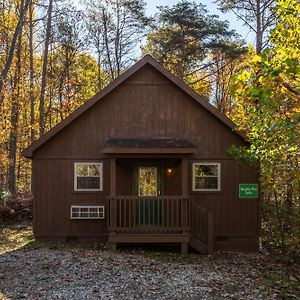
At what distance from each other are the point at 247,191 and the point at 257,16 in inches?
339

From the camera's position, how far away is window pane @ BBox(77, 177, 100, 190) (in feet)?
40.1

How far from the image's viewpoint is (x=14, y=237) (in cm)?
1327

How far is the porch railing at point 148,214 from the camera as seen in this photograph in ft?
36.3

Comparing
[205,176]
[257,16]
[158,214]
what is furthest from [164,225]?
[257,16]

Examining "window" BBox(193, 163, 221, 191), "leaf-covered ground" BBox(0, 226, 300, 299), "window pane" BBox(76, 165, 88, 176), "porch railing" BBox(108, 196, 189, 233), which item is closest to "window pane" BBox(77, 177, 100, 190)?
"window pane" BBox(76, 165, 88, 176)

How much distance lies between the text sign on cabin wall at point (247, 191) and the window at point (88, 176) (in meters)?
4.45

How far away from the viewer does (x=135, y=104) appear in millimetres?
12320

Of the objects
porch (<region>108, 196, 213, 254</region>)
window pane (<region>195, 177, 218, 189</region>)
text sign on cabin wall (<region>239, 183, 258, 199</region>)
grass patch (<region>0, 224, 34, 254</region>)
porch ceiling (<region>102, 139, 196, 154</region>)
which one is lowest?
grass patch (<region>0, 224, 34, 254</region>)

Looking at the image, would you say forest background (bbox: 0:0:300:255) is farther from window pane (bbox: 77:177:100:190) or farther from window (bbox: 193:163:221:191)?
window pane (bbox: 77:177:100:190)

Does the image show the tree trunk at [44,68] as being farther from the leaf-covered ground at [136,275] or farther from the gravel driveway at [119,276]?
the gravel driveway at [119,276]

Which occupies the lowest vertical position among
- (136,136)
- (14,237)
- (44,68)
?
(14,237)

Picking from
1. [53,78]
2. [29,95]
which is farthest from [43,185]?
[53,78]

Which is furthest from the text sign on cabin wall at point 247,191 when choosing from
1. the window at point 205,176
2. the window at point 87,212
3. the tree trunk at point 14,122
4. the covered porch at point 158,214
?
the tree trunk at point 14,122

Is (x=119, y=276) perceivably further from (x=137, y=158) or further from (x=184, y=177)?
(x=137, y=158)
